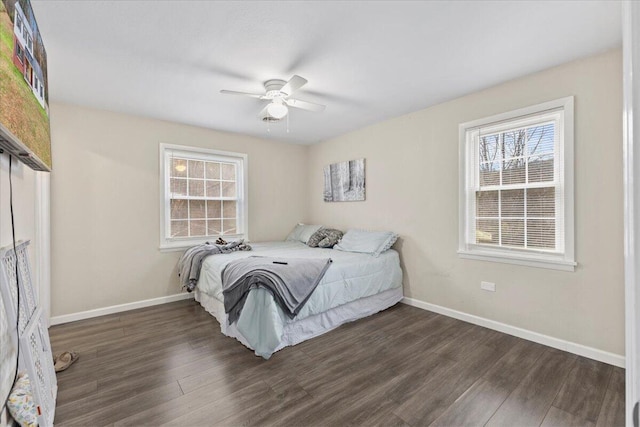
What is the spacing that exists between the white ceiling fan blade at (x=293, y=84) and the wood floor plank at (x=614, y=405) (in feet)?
9.83

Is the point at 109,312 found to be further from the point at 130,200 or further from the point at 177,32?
the point at 177,32

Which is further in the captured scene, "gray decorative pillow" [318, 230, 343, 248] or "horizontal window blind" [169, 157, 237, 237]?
"gray decorative pillow" [318, 230, 343, 248]

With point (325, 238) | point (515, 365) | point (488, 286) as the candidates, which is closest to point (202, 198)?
point (325, 238)

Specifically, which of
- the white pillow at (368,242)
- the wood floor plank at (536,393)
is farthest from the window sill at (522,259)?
the white pillow at (368,242)

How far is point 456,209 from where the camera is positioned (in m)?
3.19

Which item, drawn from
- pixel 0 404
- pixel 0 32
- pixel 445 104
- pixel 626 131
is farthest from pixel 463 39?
pixel 0 404

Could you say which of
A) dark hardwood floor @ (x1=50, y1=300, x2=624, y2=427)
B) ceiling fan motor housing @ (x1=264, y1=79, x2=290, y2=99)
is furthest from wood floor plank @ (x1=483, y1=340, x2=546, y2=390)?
ceiling fan motor housing @ (x1=264, y1=79, x2=290, y2=99)

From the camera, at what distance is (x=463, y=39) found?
207 cm

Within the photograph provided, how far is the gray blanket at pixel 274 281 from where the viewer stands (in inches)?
94.7

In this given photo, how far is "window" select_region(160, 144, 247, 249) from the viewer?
3.87 m

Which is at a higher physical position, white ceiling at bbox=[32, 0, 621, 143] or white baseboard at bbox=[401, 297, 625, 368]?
white ceiling at bbox=[32, 0, 621, 143]

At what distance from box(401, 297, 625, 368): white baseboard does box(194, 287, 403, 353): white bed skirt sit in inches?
20.1

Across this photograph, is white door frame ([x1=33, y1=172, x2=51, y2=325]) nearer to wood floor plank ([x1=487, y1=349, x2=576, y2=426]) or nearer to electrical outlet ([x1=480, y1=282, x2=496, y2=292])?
wood floor plank ([x1=487, y1=349, x2=576, y2=426])

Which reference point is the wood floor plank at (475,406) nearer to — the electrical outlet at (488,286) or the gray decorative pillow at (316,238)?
the electrical outlet at (488,286)
